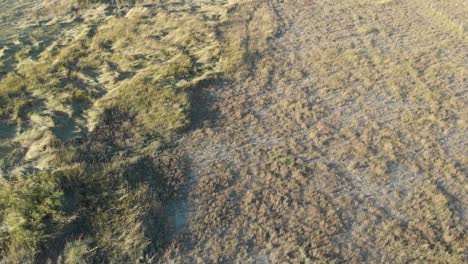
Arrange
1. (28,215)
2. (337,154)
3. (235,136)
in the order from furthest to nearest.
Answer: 1. (235,136)
2. (337,154)
3. (28,215)

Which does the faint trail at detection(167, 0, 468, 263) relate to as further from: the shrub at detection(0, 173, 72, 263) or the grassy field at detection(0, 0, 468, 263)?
the shrub at detection(0, 173, 72, 263)

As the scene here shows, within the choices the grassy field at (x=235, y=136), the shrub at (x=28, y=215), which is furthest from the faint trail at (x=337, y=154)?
the shrub at (x=28, y=215)

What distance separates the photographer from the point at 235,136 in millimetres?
13320

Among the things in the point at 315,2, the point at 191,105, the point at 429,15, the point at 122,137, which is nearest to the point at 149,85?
the point at 191,105

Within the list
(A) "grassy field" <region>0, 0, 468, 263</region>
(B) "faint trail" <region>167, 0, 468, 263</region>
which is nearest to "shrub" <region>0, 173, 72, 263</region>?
(A) "grassy field" <region>0, 0, 468, 263</region>

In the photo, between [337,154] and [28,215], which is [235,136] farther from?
[28,215]

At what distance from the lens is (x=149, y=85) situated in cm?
1552

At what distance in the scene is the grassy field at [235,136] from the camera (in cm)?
999

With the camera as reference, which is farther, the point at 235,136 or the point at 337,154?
the point at 235,136

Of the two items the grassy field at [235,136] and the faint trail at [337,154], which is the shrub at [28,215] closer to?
the grassy field at [235,136]

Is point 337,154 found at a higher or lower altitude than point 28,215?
lower

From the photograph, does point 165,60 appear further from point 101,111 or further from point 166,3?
point 166,3

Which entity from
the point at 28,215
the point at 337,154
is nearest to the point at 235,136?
the point at 337,154

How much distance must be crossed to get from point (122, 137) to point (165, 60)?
5.53 m
